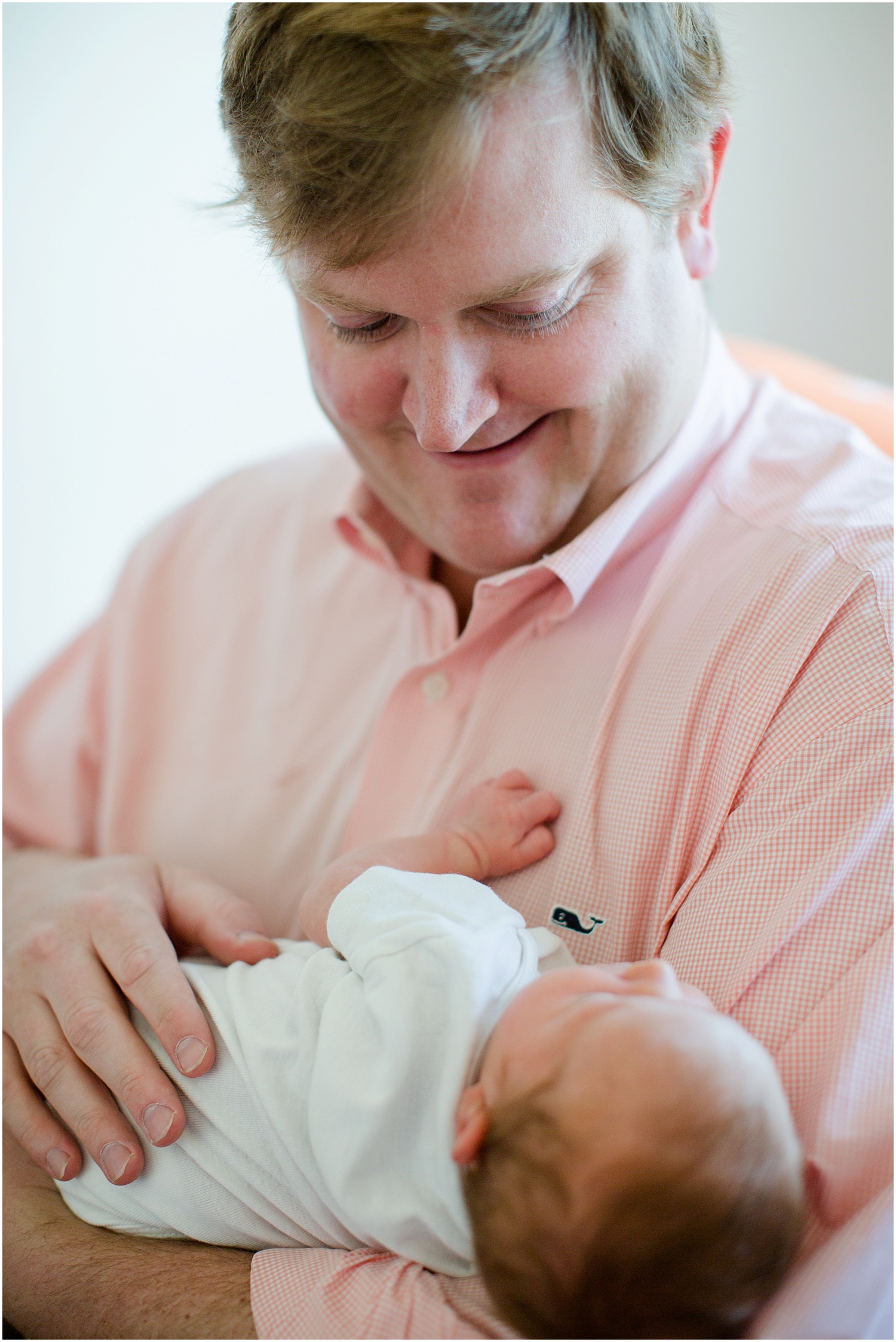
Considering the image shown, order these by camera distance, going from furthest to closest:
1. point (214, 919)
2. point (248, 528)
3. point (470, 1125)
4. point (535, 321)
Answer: point (248, 528) < point (214, 919) < point (535, 321) < point (470, 1125)

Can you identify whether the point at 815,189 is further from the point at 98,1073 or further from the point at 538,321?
the point at 98,1073

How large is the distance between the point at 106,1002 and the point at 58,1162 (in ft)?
0.57

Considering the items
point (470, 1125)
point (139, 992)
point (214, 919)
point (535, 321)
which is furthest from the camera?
point (214, 919)

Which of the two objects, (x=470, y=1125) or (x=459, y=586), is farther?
(x=459, y=586)

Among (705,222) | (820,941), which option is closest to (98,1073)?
(820,941)

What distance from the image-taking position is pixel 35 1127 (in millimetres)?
1129

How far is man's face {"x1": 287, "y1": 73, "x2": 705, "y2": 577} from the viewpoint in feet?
3.02

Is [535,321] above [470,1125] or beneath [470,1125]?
above

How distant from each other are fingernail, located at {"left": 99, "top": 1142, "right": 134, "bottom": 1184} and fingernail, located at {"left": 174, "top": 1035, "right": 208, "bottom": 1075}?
103 mm

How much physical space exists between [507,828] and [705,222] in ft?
2.50

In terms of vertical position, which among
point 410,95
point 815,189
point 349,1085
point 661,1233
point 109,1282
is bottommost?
point 109,1282

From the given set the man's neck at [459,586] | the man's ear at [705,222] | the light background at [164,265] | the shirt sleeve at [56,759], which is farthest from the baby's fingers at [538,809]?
the light background at [164,265]

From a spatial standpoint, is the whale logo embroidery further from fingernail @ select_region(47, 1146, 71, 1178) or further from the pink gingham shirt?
fingernail @ select_region(47, 1146, 71, 1178)

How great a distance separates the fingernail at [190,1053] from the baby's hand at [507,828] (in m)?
0.35
